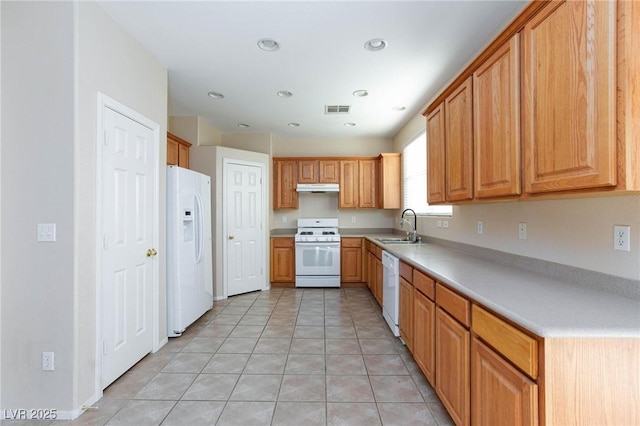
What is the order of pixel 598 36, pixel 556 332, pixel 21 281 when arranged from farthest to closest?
1. pixel 21 281
2. pixel 598 36
3. pixel 556 332

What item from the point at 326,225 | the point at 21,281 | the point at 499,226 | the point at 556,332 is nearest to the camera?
the point at 556,332

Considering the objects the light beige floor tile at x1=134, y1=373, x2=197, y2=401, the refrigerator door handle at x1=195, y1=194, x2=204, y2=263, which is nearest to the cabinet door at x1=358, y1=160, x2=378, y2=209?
the refrigerator door handle at x1=195, y1=194, x2=204, y2=263

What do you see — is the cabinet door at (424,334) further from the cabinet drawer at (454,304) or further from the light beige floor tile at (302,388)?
the light beige floor tile at (302,388)

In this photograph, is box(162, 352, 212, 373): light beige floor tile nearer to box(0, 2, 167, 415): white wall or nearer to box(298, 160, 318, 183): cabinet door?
box(0, 2, 167, 415): white wall

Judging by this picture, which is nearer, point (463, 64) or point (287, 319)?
point (463, 64)

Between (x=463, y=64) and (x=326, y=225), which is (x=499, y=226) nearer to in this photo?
(x=463, y=64)

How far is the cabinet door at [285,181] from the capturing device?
5402mm

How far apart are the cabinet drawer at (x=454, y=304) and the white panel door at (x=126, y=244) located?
2.28 meters

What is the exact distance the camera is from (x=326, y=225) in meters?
5.59

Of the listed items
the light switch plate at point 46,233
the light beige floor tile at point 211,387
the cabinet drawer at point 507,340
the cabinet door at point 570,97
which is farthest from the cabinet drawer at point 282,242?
the cabinet door at point 570,97

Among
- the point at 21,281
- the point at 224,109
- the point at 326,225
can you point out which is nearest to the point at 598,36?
the point at 21,281

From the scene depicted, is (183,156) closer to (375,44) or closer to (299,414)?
(375,44)

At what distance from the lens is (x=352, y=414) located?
1.90 meters

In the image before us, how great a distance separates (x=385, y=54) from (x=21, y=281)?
3.16 meters
